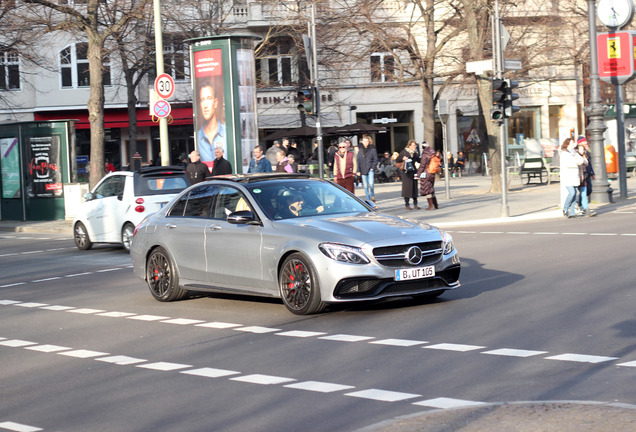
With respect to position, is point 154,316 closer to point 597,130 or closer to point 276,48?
point 597,130

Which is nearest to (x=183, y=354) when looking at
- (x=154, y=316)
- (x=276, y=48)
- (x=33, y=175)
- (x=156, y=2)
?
(x=154, y=316)

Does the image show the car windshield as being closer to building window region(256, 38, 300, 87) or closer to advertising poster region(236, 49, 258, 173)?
advertising poster region(236, 49, 258, 173)

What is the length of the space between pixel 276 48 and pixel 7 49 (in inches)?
954

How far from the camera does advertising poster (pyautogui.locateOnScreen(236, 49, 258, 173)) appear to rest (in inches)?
1035

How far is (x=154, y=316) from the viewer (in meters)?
11.2

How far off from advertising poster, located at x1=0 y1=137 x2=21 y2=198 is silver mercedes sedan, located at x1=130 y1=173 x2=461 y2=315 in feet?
62.7

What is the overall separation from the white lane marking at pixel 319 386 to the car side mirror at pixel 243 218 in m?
4.06

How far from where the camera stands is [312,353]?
27.5 feet

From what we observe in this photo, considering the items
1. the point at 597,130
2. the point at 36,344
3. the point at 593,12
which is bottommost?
the point at 36,344

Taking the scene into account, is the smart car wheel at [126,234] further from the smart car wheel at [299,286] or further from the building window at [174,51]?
the building window at [174,51]

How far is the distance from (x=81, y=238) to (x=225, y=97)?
6.52m

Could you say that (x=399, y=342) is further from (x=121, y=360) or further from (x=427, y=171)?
(x=427, y=171)

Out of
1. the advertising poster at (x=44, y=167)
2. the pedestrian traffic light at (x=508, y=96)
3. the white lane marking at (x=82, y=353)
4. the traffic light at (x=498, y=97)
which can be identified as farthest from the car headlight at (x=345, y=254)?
the advertising poster at (x=44, y=167)

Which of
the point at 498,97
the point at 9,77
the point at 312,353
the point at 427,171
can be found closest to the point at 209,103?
the point at 427,171
